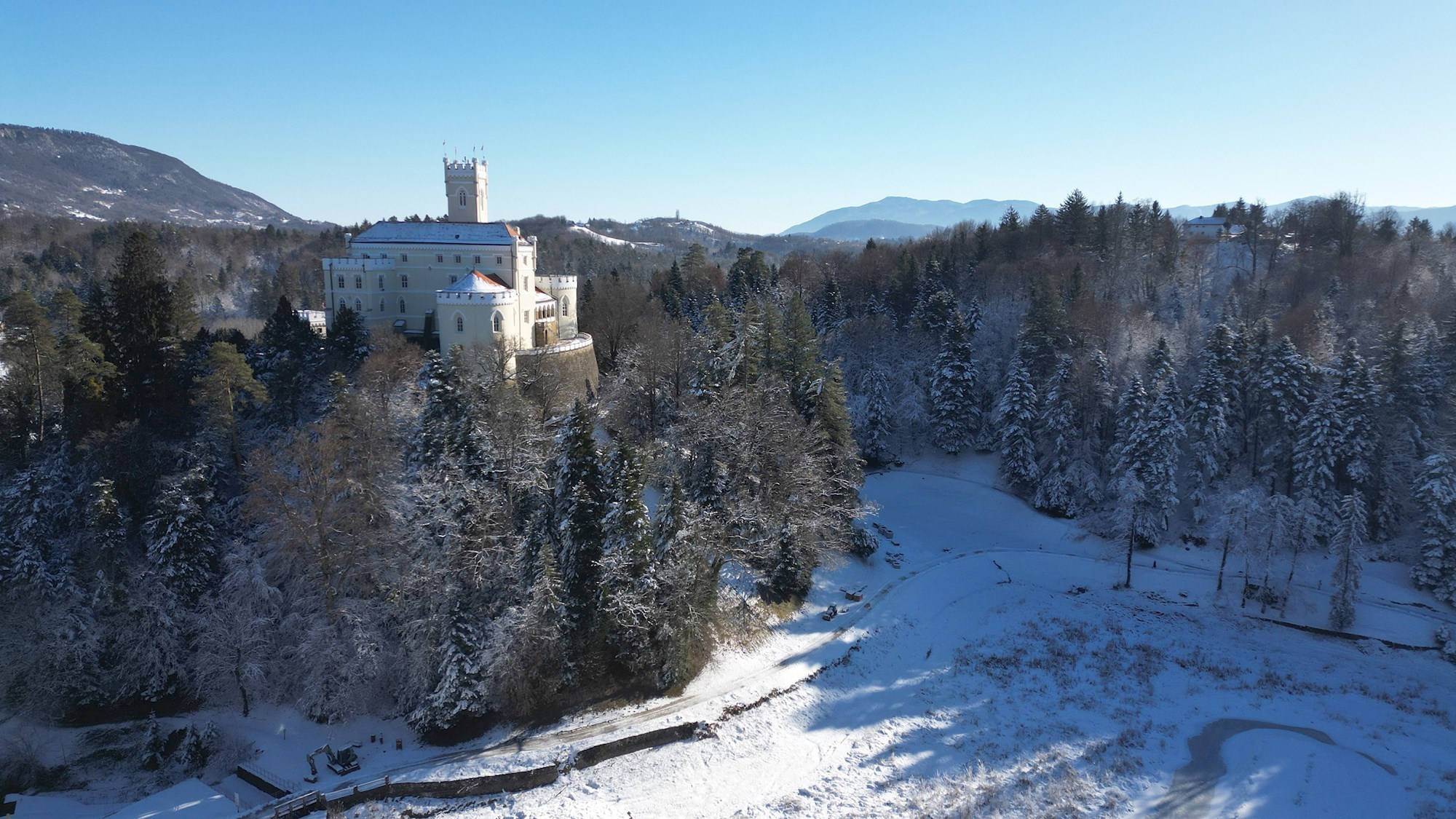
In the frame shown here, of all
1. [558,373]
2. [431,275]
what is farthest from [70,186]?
[558,373]

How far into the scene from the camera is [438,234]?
47.8 meters

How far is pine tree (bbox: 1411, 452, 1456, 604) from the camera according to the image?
33000 mm

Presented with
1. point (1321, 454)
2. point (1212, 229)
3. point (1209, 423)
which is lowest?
point (1321, 454)

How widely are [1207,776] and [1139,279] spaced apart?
48200 mm

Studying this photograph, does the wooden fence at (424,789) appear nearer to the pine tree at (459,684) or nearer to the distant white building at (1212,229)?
the pine tree at (459,684)

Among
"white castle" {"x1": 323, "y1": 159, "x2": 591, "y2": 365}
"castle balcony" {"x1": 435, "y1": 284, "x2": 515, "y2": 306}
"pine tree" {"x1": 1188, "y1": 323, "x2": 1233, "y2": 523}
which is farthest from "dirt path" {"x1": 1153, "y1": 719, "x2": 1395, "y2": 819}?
"castle balcony" {"x1": 435, "y1": 284, "x2": 515, "y2": 306}

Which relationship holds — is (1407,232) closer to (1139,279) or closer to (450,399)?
(1139,279)

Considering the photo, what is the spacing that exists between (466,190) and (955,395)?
36.2 meters

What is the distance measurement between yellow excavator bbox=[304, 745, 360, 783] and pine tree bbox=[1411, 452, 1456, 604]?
43.6 meters

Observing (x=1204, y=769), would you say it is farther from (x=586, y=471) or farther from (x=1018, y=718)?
(x=586, y=471)

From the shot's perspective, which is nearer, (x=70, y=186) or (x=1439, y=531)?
(x=1439, y=531)

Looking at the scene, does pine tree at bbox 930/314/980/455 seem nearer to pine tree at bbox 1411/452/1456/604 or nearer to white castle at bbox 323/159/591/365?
pine tree at bbox 1411/452/1456/604

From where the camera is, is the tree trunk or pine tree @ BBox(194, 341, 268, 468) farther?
the tree trunk

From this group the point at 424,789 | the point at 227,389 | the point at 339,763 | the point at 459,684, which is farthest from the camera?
the point at 227,389
